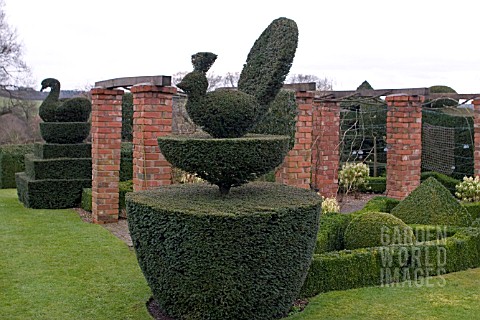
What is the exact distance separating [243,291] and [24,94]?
2696 centimetres

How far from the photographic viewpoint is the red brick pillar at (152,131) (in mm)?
8375

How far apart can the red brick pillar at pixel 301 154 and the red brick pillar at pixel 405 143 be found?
9.39 ft

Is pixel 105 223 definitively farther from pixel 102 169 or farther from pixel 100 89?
pixel 100 89

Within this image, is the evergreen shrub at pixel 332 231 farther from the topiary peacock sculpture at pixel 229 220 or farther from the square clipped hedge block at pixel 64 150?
the square clipped hedge block at pixel 64 150

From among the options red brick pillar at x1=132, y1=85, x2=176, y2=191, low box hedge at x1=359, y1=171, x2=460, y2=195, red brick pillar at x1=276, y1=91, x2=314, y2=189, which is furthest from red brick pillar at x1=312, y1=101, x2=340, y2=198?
red brick pillar at x1=132, y1=85, x2=176, y2=191

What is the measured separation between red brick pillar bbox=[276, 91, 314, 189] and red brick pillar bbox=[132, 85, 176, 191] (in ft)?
6.13

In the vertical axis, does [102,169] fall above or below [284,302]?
above

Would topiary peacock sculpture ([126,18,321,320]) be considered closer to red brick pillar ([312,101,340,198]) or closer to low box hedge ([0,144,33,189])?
red brick pillar ([312,101,340,198])

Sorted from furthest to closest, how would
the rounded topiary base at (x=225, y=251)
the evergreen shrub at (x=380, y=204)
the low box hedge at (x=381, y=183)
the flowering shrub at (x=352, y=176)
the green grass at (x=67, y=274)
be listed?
the low box hedge at (x=381, y=183), the flowering shrub at (x=352, y=176), the evergreen shrub at (x=380, y=204), the green grass at (x=67, y=274), the rounded topiary base at (x=225, y=251)

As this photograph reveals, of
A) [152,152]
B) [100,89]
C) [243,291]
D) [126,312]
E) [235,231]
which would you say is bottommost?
[126,312]

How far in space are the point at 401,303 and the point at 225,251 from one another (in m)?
2.24

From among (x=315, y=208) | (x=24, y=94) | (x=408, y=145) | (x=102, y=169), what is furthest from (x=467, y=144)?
(x=24, y=94)

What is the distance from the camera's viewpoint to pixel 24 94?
94.0 feet

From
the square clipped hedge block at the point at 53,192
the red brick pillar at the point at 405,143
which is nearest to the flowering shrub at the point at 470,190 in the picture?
the red brick pillar at the point at 405,143
